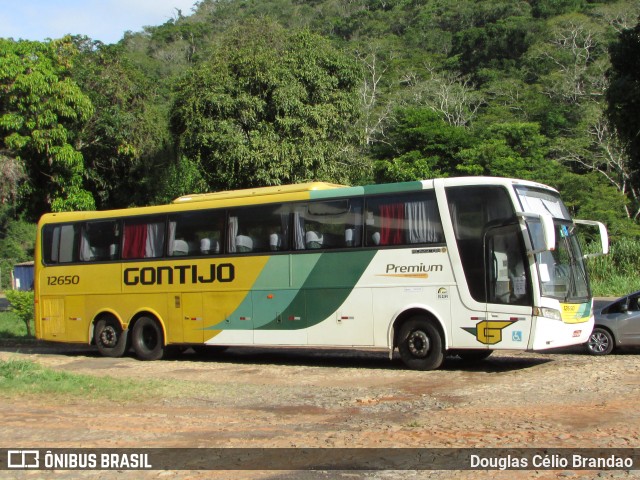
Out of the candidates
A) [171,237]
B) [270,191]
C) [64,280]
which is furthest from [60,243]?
[270,191]

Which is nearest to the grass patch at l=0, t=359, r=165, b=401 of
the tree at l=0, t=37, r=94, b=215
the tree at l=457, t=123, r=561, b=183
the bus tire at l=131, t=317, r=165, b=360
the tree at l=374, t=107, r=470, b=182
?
the bus tire at l=131, t=317, r=165, b=360

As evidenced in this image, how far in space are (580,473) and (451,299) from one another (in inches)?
261

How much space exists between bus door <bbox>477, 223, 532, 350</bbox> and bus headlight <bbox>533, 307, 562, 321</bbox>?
0.11m

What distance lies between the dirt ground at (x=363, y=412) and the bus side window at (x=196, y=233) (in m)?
2.63

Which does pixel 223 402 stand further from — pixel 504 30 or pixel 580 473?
pixel 504 30

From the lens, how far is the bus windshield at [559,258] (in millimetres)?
12352

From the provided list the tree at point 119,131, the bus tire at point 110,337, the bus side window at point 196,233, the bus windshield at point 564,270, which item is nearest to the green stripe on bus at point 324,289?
the bus side window at point 196,233

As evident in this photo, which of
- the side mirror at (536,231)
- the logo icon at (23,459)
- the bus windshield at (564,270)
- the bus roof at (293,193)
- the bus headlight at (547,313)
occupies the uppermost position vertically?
the bus roof at (293,193)

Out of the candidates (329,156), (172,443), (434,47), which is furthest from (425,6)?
(172,443)

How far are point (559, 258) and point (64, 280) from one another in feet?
37.5

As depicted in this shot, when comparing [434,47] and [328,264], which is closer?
[328,264]

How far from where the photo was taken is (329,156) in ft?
86.5

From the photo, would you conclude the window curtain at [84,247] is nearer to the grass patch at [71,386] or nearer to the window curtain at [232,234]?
the window curtain at [232,234]

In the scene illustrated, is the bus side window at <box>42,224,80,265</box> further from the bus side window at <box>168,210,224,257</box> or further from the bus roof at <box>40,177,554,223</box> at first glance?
the bus side window at <box>168,210,224,257</box>
